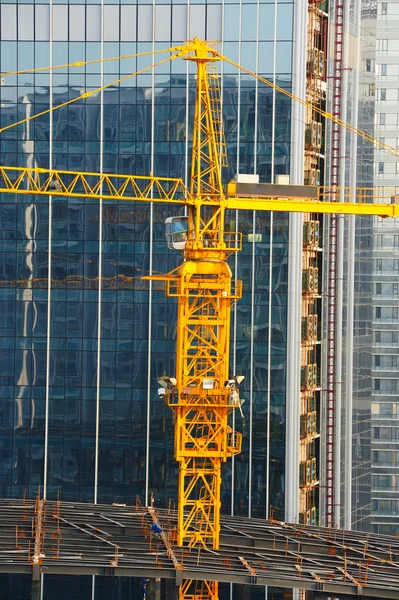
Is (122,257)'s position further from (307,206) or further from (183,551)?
(183,551)

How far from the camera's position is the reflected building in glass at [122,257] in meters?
127

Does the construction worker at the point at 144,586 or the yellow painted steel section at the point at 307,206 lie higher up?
the yellow painted steel section at the point at 307,206

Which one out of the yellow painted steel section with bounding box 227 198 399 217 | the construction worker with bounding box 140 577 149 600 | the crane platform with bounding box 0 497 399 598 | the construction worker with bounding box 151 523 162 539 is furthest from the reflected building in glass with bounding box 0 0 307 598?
the construction worker with bounding box 151 523 162 539

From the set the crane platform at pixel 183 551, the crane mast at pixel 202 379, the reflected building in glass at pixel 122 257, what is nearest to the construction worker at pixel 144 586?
the crane mast at pixel 202 379

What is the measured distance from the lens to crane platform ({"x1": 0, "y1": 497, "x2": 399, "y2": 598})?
294 ft

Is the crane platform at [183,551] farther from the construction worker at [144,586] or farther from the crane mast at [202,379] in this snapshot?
the construction worker at [144,586]

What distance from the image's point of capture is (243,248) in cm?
12744

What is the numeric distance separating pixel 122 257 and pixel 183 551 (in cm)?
3625

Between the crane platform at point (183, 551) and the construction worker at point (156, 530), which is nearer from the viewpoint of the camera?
the crane platform at point (183, 551)

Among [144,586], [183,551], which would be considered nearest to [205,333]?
[183,551]

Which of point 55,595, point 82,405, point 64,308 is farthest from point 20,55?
point 55,595

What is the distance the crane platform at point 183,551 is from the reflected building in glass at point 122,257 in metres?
17.3

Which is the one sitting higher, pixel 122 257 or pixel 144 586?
pixel 122 257

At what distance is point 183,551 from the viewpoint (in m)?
97.9
